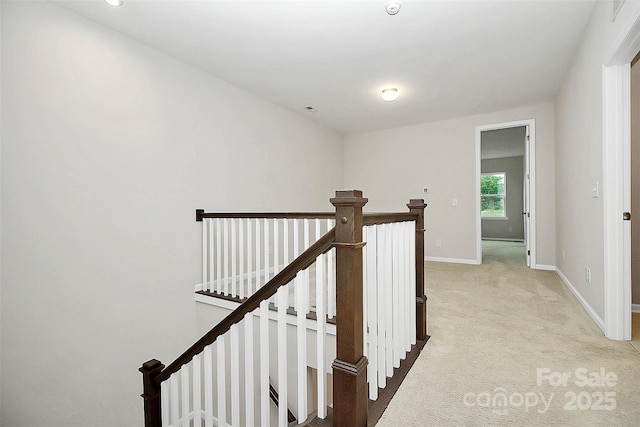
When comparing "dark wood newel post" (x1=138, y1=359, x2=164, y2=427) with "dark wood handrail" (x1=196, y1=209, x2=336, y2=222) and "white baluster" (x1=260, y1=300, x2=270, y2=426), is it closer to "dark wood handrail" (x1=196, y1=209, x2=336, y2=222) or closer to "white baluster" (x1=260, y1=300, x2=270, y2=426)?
"white baluster" (x1=260, y1=300, x2=270, y2=426)

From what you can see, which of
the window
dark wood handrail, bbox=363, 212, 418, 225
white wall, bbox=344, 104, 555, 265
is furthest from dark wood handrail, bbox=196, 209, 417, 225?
the window

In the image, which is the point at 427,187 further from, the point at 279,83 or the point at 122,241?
the point at 122,241

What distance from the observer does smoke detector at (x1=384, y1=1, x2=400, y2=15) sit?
222 cm

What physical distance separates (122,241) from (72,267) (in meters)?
0.40

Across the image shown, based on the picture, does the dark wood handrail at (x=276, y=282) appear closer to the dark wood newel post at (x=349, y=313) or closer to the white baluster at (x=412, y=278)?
the dark wood newel post at (x=349, y=313)

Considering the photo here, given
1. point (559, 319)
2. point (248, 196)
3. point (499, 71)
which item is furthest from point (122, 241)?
point (499, 71)

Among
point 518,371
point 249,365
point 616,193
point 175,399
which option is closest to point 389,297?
point 249,365

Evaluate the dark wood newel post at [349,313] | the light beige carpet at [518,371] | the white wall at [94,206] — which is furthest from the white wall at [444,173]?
the dark wood newel post at [349,313]

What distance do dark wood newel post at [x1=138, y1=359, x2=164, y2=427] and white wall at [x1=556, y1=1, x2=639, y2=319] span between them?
3106mm

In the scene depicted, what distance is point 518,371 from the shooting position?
5.63 ft

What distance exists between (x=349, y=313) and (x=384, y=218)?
0.52 m

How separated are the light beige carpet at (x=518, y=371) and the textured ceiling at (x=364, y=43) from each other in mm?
2431

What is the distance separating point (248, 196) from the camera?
3.93 meters

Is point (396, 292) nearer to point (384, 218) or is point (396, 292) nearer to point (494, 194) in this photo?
point (384, 218)
